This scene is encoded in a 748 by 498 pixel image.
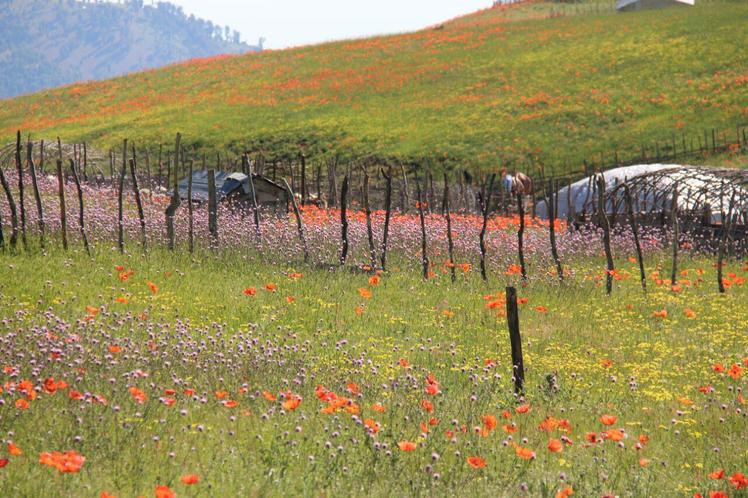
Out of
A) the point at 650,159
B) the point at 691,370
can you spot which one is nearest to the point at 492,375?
the point at 691,370

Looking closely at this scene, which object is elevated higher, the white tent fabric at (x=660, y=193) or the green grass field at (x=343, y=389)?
the white tent fabric at (x=660, y=193)

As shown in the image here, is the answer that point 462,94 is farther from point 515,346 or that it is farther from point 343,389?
point 343,389

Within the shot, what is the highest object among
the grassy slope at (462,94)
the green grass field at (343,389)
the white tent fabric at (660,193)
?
the grassy slope at (462,94)

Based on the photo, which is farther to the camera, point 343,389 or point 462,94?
point 462,94

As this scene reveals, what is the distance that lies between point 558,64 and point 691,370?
160 feet

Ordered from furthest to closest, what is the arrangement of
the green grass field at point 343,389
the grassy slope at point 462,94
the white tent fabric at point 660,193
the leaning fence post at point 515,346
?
1. the grassy slope at point 462,94
2. the white tent fabric at point 660,193
3. the leaning fence post at point 515,346
4. the green grass field at point 343,389

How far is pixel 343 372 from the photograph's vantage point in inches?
302

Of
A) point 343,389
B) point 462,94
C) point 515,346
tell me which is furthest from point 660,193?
point 462,94

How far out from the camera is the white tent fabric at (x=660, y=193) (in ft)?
68.5

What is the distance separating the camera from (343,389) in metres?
7.20

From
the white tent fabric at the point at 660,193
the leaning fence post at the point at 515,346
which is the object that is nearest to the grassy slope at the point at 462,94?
the white tent fabric at the point at 660,193

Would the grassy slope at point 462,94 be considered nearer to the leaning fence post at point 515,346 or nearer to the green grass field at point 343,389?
the green grass field at point 343,389

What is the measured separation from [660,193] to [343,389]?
1775cm

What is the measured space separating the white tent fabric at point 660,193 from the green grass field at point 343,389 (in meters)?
8.77
